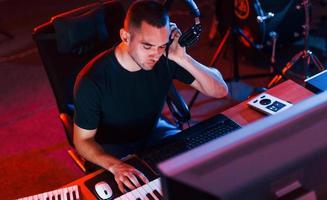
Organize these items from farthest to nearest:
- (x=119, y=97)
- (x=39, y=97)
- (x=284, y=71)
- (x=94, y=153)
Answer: (x=39, y=97), (x=284, y=71), (x=119, y=97), (x=94, y=153)

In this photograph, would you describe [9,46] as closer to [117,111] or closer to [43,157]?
[43,157]

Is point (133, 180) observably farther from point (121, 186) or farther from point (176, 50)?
point (176, 50)

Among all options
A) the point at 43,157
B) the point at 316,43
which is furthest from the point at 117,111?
the point at 316,43

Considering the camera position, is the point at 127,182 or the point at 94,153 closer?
the point at 127,182

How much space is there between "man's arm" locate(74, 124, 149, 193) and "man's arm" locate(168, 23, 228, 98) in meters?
0.45

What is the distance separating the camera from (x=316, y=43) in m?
3.89

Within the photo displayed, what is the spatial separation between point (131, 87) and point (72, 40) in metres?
0.31

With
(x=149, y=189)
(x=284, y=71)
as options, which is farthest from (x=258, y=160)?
(x=284, y=71)

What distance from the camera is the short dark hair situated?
183 centimetres

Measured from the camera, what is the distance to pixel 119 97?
205 centimetres

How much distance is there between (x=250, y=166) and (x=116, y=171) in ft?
2.98

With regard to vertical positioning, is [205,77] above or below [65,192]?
above

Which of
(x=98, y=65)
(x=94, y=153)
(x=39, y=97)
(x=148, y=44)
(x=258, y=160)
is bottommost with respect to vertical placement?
(x=39, y=97)

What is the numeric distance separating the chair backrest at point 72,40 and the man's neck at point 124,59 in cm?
21
